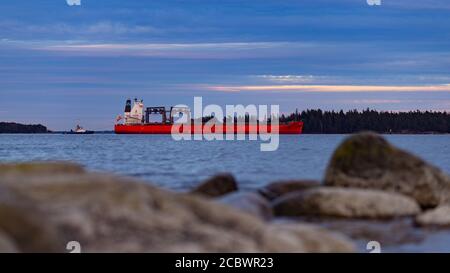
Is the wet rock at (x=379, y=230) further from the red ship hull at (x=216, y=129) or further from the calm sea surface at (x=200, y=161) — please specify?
the red ship hull at (x=216, y=129)

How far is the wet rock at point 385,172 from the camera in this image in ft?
39.8

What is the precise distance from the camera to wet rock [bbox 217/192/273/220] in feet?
33.1

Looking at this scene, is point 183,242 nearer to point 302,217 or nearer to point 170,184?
point 302,217

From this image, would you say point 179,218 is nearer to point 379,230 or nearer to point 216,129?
point 379,230

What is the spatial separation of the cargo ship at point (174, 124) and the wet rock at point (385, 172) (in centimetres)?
9572

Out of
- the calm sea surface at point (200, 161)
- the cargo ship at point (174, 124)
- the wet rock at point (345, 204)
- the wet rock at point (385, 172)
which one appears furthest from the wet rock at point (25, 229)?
the cargo ship at point (174, 124)

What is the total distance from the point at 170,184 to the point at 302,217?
28.0 feet

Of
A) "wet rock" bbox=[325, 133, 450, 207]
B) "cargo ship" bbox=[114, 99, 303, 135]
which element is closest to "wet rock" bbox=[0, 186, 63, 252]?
"wet rock" bbox=[325, 133, 450, 207]

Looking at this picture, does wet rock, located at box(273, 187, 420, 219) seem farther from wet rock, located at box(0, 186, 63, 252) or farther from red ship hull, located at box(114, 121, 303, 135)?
red ship hull, located at box(114, 121, 303, 135)

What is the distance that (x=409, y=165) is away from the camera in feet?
39.9

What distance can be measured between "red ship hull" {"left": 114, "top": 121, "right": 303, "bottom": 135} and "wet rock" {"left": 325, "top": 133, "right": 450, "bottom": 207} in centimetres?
9572

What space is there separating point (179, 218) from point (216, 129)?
10465 cm

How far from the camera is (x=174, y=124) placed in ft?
420
